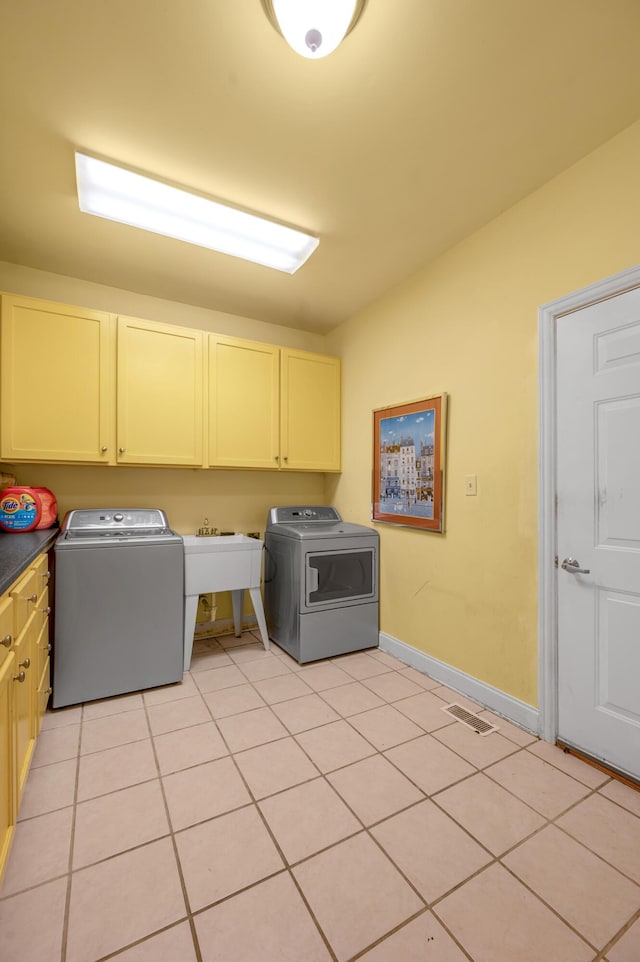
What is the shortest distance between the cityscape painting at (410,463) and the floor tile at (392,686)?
95 cm

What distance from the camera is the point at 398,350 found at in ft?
9.66

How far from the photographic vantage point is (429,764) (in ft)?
5.86

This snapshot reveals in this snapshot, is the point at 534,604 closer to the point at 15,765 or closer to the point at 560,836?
the point at 560,836

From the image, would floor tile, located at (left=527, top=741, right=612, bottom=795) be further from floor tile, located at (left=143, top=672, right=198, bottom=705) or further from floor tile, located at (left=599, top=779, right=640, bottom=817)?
floor tile, located at (left=143, top=672, right=198, bottom=705)

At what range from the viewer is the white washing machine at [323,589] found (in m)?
2.80

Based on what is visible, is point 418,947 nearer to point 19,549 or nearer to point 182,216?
point 19,549

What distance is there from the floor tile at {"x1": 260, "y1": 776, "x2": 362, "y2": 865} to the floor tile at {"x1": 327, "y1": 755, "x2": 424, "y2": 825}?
0.05m

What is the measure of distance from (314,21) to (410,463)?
2.10m

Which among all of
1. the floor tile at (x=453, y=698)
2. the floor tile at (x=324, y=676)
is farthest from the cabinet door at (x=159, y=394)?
the floor tile at (x=453, y=698)

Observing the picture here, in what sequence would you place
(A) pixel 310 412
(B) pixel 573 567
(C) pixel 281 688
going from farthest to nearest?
1. (A) pixel 310 412
2. (C) pixel 281 688
3. (B) pixel 573 567

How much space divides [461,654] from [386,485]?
1201 mm

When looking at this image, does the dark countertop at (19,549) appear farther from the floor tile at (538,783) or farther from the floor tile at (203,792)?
the floor tile at (538,783)

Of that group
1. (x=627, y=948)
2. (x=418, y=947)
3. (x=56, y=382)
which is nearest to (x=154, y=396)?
(x=56, y=382)

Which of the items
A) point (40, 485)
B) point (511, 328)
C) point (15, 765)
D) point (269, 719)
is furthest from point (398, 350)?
point (15, 765)
